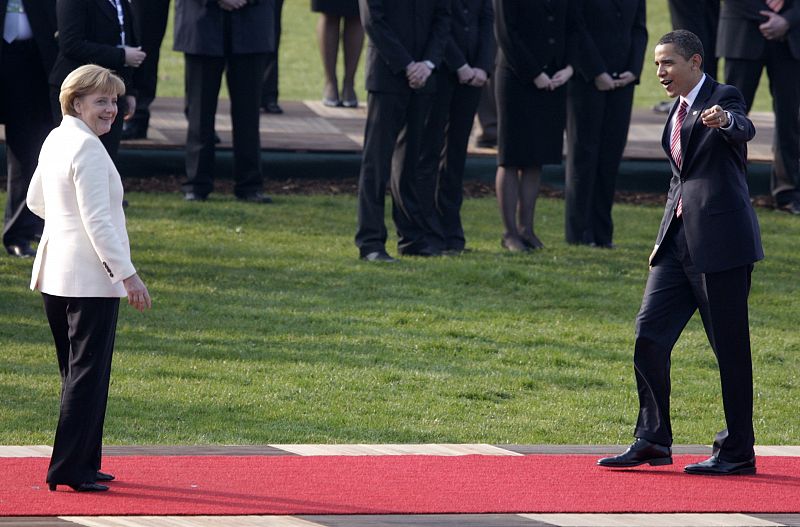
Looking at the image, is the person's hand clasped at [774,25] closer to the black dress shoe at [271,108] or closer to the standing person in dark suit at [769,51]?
the standing person in dark suit at [769,51]

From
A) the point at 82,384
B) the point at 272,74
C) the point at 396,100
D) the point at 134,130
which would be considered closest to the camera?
the point at 82,384

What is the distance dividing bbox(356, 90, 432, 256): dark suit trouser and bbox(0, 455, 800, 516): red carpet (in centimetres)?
462

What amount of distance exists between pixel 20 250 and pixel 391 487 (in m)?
5.38

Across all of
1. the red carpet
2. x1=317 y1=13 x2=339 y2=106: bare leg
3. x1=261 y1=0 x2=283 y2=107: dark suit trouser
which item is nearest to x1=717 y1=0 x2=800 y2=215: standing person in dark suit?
x1=317 y1=13 x2=339 y2=106: bare leg

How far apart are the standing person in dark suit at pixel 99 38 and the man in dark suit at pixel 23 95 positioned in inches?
15.0

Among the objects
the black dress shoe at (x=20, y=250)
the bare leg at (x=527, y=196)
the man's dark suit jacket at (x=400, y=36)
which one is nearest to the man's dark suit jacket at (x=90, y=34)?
the black dress shoe at (x=20, y=250)

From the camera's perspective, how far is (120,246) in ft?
18.7

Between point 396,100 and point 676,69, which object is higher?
point 676,69

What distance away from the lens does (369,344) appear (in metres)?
9.03

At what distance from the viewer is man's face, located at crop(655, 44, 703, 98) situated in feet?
20.7

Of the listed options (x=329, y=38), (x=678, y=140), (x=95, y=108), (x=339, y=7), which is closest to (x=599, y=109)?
(x=339, y=7)

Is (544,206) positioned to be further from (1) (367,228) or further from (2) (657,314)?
(2) (657,314)

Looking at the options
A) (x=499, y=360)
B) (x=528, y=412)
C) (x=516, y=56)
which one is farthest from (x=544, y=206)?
A: (x=528, y=412)

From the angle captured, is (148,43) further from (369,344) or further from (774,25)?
(774,25)
